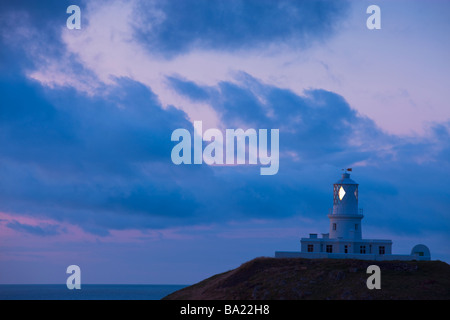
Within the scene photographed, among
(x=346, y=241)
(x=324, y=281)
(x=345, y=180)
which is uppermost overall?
(x=345, y=180)

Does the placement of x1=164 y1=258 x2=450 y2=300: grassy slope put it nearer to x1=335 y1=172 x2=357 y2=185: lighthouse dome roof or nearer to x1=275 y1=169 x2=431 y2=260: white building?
x1=275 y1=169 x2=431 y2=260: white building

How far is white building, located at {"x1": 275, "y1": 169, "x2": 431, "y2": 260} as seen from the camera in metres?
86.2

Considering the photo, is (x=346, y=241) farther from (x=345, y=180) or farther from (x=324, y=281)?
(x=324, y=281)

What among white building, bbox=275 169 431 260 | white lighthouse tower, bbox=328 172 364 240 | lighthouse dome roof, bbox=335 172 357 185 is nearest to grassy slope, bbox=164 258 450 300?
white building, bbox=275 169 431 260

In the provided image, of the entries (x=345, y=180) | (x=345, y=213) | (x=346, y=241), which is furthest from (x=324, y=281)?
(x=345, y=180)

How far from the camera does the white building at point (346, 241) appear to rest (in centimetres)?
8625

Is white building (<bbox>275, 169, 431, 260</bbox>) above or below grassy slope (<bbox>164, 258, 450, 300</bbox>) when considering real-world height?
above

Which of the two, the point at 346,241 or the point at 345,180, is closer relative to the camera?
the point at 346,241

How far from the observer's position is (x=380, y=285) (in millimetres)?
76188

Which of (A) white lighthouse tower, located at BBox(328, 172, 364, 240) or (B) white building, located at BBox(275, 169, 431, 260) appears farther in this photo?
(A) white lighthouse tower, located at BBox(328, 172, 364, 240)

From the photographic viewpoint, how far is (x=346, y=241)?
8994cm

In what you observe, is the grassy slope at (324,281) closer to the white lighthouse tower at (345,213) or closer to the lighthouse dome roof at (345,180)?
the white lighthouse tower at (345,213)
